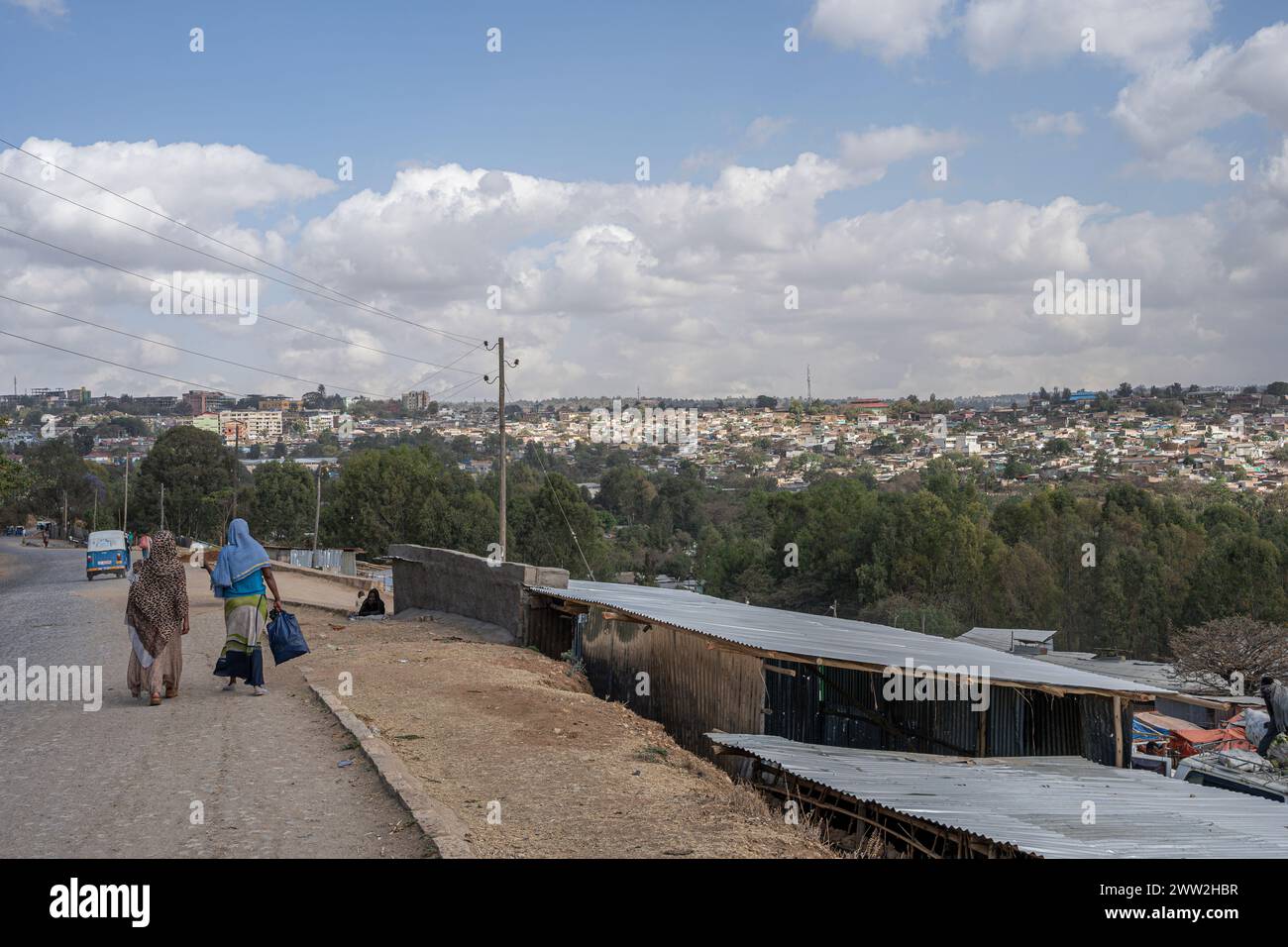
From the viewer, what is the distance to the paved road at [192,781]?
564cm

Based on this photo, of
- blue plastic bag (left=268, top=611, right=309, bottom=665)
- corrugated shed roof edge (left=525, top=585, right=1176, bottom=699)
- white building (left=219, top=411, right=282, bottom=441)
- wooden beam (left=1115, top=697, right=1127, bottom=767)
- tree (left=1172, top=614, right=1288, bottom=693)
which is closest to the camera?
blue plastic bag (left=268, top=611, right=309, bottom=665)

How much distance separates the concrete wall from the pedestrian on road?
20.8 ft

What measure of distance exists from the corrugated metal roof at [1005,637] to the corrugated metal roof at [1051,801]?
31.6 metres

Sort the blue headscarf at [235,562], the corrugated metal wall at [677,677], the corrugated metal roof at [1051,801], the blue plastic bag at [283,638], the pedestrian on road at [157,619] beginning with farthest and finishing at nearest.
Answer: the corrugated metal wall at [677,677] < the blue plastic bag at [283,638] < the blue headscarf at [235,562] < the pedestrian on road at [157,619] < the corrugated metal roof at [1051,801]

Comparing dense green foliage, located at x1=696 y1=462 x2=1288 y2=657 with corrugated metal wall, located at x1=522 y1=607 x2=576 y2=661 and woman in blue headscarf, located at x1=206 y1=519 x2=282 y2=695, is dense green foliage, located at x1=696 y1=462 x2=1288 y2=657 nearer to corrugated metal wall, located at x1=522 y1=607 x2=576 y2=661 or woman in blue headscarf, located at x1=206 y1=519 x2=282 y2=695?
corrugated metal wall, located at x1=522 y1=607 x2=576 y2=661

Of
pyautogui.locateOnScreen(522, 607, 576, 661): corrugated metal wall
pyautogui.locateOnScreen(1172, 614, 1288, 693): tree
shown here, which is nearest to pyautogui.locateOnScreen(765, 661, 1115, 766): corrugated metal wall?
pyautogui.locateOnScreen(522, 607, 576, 661): corrugated metal wall

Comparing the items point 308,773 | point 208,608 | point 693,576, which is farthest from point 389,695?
point 693,576

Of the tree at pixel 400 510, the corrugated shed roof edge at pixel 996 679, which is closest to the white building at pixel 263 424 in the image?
the tree at pixel 400 510

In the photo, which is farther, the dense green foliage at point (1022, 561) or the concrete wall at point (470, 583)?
the dense green foliage at point (1022, 561)

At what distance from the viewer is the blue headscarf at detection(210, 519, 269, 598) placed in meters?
9.52

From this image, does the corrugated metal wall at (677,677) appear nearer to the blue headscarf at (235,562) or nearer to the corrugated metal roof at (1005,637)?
the blue headscarf at (235,562)

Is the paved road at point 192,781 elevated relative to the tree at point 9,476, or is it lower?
lower
